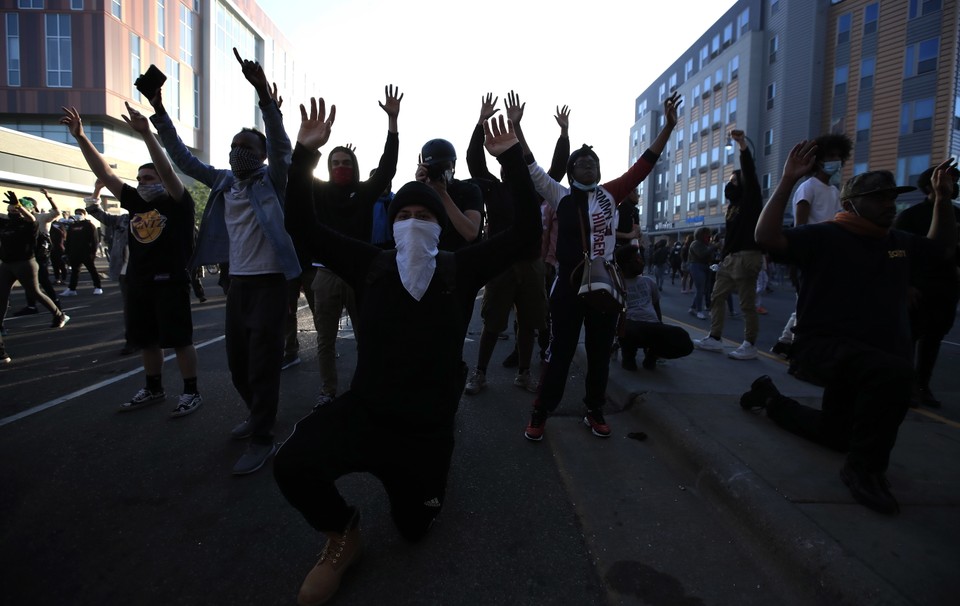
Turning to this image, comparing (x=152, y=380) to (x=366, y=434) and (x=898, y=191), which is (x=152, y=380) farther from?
(x=898, y=191)

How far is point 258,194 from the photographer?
3359 millimetres

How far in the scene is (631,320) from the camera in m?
5.25

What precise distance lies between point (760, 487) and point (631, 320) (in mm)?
2734

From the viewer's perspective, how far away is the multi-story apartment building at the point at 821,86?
2662cm

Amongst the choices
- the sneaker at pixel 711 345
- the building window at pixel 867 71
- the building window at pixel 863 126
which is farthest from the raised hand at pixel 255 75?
the building window at pixel 867 71

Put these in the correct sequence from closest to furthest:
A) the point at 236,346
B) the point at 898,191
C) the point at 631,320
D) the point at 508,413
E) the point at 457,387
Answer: the point at 457,387 → the point at 898,191 → the point at 236,346 → the point at 508,413 → the point at 631,320

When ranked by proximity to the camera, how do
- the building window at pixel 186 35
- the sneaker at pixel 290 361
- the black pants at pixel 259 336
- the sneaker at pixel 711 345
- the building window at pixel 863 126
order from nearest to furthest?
the black pants at pixel 259 336, the sneaker at pixel 290 361, the sneaker at pixel 711 345, the building window at pixel 863 126, the building window at pixel 186 35

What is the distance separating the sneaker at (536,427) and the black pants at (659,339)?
1.61 metres

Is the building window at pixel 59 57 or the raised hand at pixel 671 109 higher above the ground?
the building window at pixel 59 57

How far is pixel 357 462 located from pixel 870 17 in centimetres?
3983

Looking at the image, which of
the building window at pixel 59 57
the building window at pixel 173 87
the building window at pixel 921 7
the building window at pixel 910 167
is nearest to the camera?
the building window at pixel 921 7

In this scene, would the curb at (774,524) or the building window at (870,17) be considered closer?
the curb at (774,524)

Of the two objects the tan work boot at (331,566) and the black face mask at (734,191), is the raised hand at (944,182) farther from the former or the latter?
the tan work boot at (331,566)

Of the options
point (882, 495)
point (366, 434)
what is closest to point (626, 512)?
point (882, 495)
